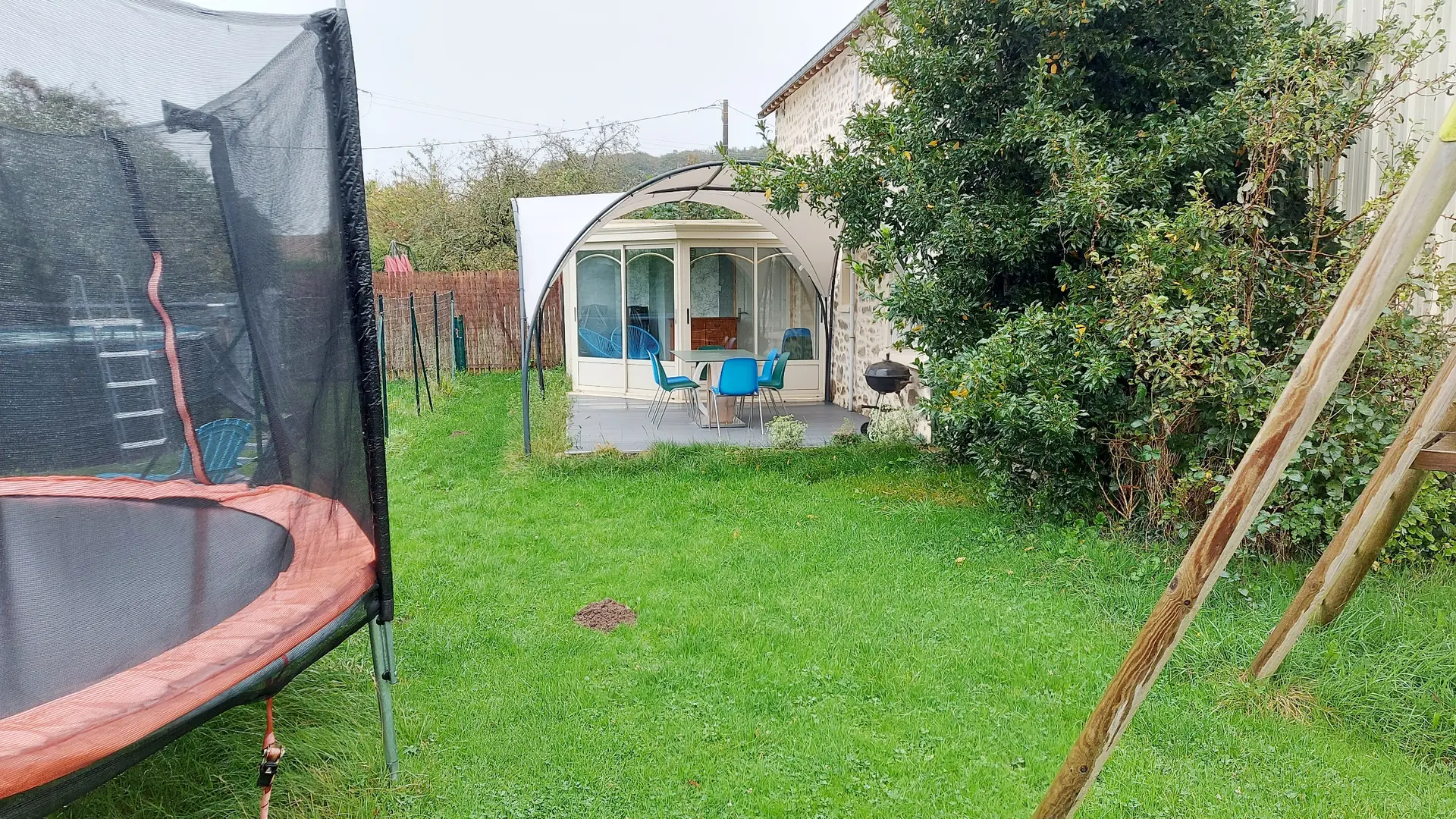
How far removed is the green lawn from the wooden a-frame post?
0.95 m

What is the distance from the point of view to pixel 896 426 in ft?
26.5

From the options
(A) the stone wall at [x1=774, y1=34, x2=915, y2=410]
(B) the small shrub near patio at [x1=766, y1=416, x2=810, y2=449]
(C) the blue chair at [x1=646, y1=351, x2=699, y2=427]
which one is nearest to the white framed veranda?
(A) the stone wall at [x1=774, y1=34, x2=915, y2=410]

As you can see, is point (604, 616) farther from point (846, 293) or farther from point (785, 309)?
point (785, 309)

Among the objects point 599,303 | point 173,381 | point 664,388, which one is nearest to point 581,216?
point 664,388

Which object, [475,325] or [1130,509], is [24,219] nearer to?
[1130,509]

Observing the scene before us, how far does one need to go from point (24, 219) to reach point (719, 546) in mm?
4008

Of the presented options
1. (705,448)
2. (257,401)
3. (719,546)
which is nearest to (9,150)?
(257,401)

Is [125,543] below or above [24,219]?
below

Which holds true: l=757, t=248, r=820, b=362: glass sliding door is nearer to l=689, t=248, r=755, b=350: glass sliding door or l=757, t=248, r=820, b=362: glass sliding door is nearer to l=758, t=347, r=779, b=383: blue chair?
l=689, t=248, r=755, b=350: glass sliding door

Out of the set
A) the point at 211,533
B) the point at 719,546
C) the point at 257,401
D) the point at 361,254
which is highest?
the point at 361,254

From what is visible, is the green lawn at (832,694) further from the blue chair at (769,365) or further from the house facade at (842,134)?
the blue chair at (769,365)

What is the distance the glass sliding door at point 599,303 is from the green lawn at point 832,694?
21.6 feet

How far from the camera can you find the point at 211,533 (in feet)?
7.96

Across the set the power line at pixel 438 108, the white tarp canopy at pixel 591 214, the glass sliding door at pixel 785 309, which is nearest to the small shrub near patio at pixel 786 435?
the white tarp canopy at pixel 591 214
